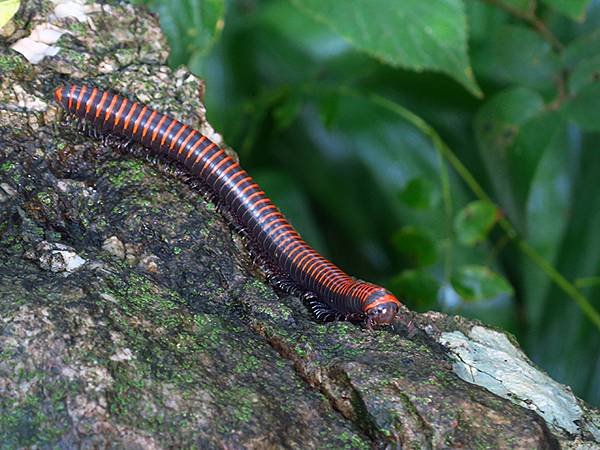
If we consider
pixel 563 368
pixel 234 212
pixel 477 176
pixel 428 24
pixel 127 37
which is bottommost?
pixel 563 368

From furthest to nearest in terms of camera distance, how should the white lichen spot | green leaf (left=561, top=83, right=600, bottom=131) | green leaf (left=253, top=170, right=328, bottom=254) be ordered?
green leaf (left=253, top=170, right=328, bottom=254), green leaf (left=561, top=83, right=600, bottom=131), the white lichen spot

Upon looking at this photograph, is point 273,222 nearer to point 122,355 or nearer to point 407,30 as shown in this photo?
point 122,355

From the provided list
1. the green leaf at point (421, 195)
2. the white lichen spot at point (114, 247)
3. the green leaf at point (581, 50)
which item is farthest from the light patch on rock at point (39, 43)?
the green leaf at point (581, 50)

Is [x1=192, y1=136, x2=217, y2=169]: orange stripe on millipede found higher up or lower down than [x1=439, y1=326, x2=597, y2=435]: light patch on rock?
lower down

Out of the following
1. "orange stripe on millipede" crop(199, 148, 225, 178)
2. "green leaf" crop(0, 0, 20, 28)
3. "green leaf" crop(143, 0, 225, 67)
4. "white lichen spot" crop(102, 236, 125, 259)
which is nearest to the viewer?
"white lichen spot" crop(102, 236, 125, 259)

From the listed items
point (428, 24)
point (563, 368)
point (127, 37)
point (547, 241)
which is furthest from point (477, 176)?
point (127, 37)

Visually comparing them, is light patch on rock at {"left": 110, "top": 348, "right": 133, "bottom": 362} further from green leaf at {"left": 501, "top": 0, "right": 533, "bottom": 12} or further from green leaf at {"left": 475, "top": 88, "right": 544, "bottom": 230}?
green leaf at {"left": 501, "top": 0, "right": 533, "bottom": 12}

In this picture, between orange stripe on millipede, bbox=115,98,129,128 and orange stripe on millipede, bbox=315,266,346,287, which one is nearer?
orange stripe on millipede, bbox=315,266,346,287

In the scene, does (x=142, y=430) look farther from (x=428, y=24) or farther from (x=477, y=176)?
(x=477, y=176)

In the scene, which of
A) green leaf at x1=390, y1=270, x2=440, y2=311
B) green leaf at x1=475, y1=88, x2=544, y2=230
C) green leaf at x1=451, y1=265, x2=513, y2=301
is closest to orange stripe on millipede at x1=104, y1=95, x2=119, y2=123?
green leaf at x1=390, y1=270, x2=440, y2=311

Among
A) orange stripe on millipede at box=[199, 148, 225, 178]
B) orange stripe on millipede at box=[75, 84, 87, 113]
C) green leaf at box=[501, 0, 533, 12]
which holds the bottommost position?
orange stripe on millipede at box=[199, 148, 225, 178]
